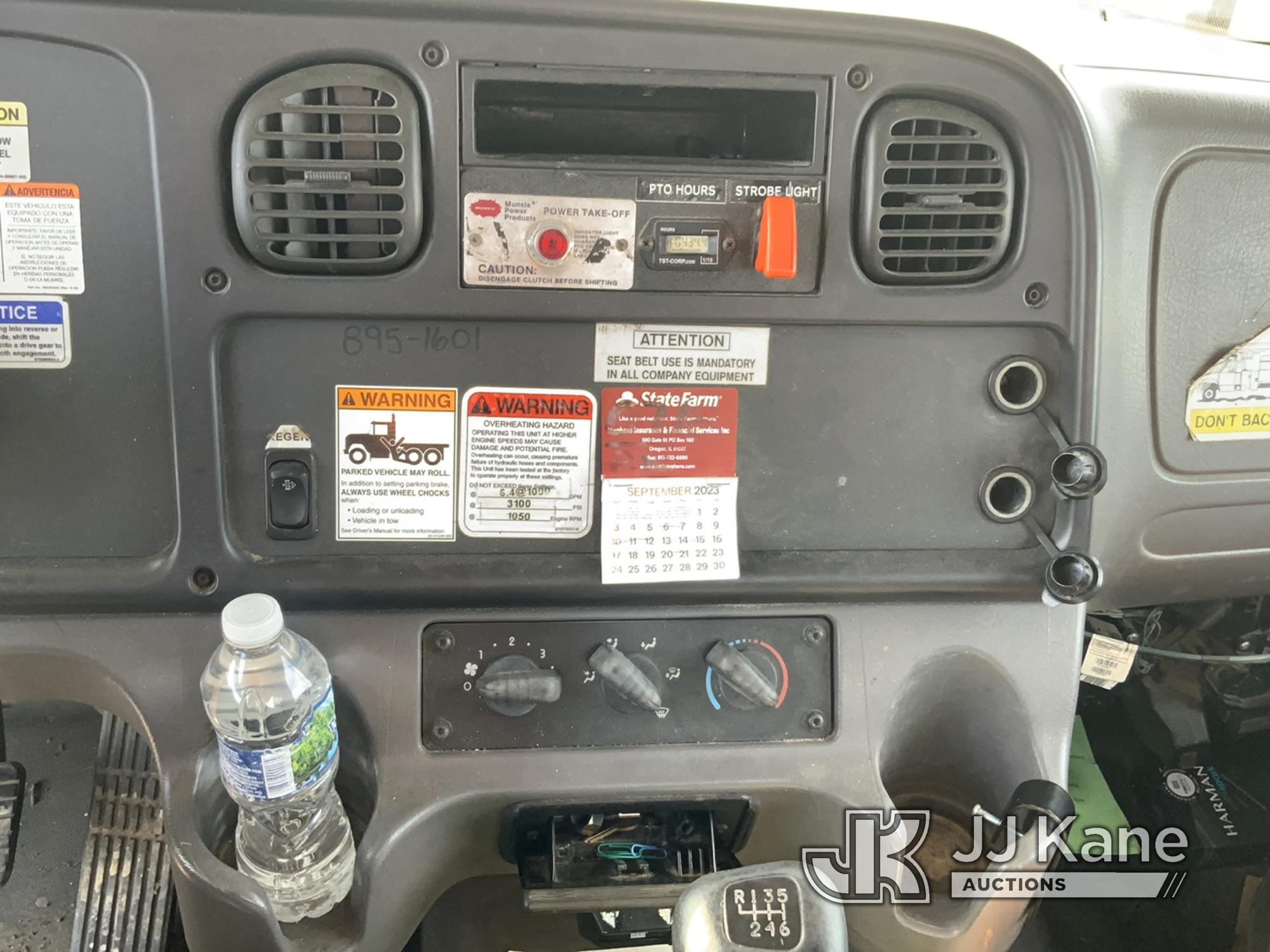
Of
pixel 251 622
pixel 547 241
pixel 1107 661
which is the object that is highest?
pixel 547 241

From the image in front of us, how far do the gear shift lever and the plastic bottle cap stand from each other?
42 centimetres

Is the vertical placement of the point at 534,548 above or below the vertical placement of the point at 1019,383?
below

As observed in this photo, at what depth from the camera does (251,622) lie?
813 millimetres

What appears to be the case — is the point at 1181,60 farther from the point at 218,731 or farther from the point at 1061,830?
the point at 218,731

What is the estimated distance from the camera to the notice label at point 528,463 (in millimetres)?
939

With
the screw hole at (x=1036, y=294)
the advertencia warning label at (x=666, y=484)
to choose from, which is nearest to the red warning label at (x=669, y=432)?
the advertencia warning label at (x=666, y=484)

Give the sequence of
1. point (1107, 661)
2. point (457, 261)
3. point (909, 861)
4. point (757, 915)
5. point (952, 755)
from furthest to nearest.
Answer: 1. point (1107, 661)
2. point (952, 755)
3. point (909, 861)
4. point (457, 261)
5. point (757, 915)

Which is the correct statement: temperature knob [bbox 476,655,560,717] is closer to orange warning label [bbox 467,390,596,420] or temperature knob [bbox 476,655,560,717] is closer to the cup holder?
orange warning label [bbox 467,390,596,420]

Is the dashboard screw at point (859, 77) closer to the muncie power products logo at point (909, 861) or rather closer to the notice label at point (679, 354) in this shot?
the notice label at point (679, 354)

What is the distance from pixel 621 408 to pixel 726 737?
0.35m

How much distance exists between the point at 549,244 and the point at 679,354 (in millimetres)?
165

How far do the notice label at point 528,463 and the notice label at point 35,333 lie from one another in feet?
1.22

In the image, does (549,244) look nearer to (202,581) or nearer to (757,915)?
(202,581)

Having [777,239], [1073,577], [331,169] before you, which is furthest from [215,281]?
[1073,577]
